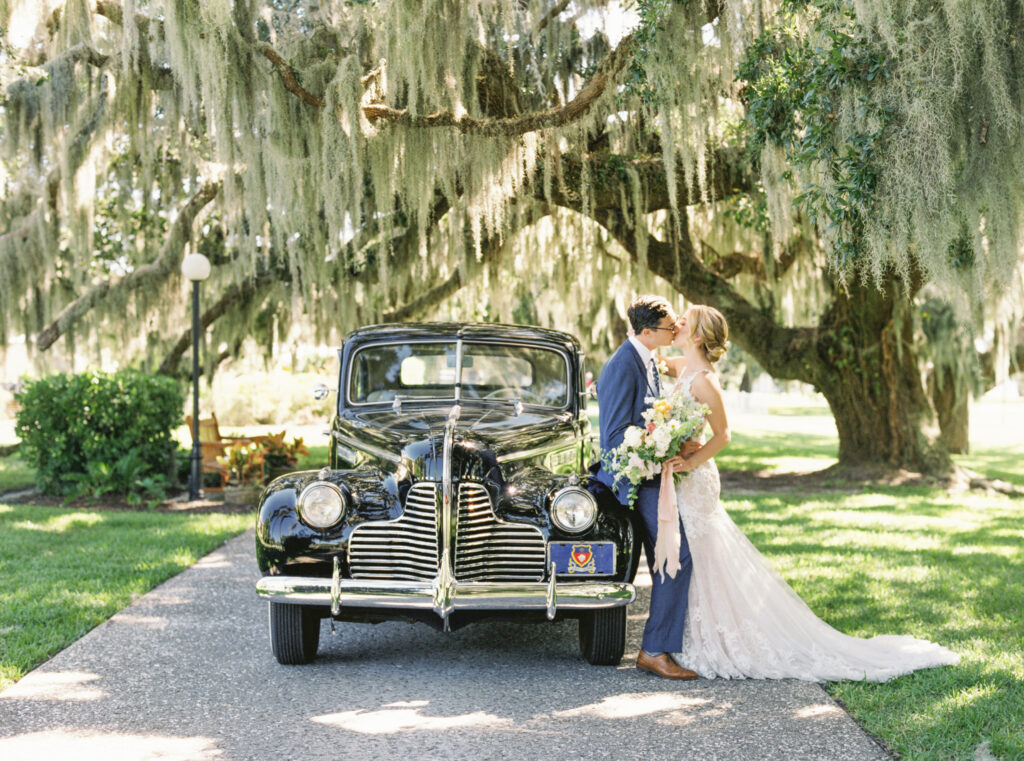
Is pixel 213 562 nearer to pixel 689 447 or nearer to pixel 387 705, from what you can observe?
pixel 387 705

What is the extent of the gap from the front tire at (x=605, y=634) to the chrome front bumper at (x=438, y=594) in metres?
0.25

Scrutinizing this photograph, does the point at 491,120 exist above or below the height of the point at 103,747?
above

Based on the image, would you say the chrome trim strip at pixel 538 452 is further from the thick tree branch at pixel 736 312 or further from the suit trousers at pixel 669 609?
the thick tree branch at pixel 736 312

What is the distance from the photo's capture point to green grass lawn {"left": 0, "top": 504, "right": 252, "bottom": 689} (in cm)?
493

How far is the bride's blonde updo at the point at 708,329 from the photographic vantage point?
14.6 ft

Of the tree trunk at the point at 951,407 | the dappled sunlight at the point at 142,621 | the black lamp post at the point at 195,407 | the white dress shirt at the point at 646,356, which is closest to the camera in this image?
the white dress shirt at the point at 646,356

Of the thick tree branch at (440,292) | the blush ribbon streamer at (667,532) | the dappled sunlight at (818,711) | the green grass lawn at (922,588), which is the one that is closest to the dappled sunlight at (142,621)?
the blush ribbon streamer at (667,532)

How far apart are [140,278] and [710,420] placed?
382 inches

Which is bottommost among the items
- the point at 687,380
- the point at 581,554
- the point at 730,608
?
the point at 730,608

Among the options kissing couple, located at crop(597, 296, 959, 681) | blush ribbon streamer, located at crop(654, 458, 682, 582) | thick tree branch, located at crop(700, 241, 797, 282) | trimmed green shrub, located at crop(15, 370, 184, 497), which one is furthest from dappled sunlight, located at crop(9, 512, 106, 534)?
thick tree branch, located at crop(700, 241, 797, 282)

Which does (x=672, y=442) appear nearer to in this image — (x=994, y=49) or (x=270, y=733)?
(x=270, y=733)

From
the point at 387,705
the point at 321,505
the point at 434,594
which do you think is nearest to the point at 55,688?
the point at 321,505

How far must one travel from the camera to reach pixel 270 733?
3.59 metres

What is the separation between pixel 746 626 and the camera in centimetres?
446
